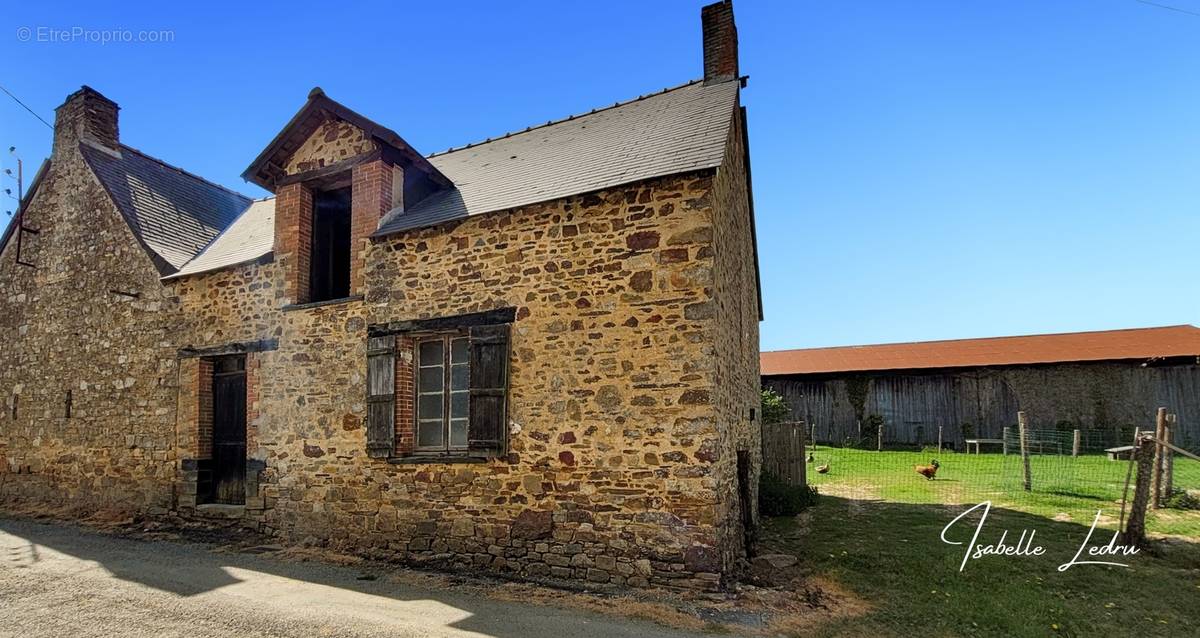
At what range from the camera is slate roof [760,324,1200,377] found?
21234 mm

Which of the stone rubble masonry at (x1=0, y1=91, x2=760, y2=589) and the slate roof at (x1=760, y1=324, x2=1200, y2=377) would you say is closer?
the stone rubble masonry at (x1=0, y1=91, x2=760, y2=589)

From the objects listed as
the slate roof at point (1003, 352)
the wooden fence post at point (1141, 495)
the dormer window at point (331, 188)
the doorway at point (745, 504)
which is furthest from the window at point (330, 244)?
the slate roof at point (1003, 352)

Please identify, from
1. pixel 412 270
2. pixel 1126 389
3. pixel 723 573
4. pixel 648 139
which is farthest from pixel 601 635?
pixel 1126 389

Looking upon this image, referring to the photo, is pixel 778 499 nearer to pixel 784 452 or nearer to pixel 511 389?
pixel 784 452

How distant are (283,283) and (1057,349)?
24.7m

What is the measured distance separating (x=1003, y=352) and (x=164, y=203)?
2561 centimetres

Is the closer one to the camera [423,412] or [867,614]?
[867,614]

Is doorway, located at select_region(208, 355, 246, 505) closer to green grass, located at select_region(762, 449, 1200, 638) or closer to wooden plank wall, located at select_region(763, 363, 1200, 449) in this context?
green grass, located at select_region(762, 449, 1200, 638)

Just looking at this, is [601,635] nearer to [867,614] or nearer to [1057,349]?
[867,614]

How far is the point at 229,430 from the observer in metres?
9.67

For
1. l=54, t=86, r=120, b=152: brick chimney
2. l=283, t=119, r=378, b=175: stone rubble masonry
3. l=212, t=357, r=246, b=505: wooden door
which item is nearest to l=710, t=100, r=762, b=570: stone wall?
l=283, t=119, r=378, b=175: stone rubble masonry

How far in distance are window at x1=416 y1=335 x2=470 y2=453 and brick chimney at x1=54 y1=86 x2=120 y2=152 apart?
9854 mm

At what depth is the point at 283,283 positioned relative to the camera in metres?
9.03

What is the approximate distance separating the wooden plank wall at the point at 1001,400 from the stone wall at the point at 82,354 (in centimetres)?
2047
